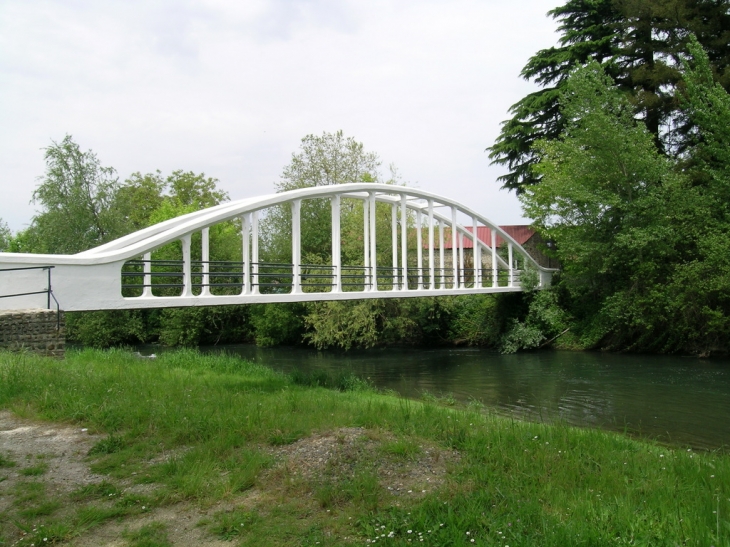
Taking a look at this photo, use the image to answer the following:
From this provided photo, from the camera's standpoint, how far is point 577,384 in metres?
16.2

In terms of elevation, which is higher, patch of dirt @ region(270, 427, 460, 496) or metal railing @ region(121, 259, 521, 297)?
metal railing @ region(121, 259, 521, 297)

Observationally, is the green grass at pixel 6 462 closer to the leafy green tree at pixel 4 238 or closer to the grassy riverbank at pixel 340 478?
the grassy riverbank at pixel 340 478

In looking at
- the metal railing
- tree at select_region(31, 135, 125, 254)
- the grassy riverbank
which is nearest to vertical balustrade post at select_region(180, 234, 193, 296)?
the metal railing

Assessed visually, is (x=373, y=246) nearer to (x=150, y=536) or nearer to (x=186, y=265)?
(x=186, y=265)

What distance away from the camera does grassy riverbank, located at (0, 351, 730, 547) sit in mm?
4160

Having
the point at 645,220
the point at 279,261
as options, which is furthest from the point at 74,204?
the point at 645,220

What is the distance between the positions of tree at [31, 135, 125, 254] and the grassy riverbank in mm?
25710

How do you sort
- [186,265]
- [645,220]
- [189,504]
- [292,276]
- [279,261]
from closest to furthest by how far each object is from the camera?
1. [189,504]
2. [186,265]
3. [292,276]
4. [645,220]
5. [279,261]

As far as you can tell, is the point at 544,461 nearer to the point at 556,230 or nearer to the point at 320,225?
the point at 556,230

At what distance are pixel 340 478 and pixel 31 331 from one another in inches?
291

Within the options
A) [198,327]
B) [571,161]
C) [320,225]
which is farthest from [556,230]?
[198,327]

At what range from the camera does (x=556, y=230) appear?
25.8 metres

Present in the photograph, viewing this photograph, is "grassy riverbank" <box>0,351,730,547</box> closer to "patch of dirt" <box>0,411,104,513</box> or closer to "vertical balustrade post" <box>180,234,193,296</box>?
"patch of dirt" <box>0,411,104,513</box>

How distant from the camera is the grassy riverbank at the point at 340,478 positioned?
416cm
